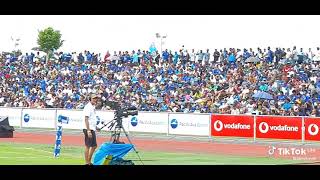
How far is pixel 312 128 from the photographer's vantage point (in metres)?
25.2

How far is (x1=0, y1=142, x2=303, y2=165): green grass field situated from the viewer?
1761cm

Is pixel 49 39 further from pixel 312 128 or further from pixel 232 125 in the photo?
pixel 312 128

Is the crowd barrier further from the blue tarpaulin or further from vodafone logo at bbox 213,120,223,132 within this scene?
the blue tarpaulin

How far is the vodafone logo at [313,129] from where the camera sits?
25.1 metres

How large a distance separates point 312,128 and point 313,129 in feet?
0.18

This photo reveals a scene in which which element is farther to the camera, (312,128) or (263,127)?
(263,127)

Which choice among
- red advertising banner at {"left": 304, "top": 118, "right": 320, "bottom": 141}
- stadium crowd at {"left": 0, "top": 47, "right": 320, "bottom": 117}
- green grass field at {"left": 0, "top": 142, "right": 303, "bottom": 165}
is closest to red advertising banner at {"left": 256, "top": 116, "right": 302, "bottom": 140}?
red advertising banner at {"left": 304, "top": 118, "right": 320, "bottom": 141}

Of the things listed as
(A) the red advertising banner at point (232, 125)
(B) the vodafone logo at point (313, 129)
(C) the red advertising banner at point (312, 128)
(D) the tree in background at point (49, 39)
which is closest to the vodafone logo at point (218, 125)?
(A) the red advertising banner at point (232, 125)

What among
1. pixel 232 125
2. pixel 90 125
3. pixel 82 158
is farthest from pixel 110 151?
pixel 232 125

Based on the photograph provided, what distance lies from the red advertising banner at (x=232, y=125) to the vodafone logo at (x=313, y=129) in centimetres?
238

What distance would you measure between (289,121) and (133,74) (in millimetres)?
14115

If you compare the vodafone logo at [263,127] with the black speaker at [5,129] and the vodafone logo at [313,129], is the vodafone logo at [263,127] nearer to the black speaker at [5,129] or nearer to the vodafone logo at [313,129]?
the vodafone logo at [313,129]
